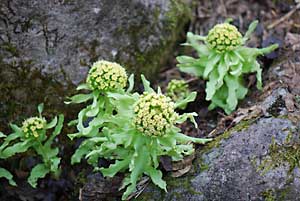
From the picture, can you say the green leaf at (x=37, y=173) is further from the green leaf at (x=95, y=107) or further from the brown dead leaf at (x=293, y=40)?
the brown dead leaf at (x=293, y=40)

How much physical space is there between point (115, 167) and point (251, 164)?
907 mm

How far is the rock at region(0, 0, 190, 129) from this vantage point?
13.0 feet

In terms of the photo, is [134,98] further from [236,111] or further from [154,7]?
[154,7]

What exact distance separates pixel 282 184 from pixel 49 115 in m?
1.89

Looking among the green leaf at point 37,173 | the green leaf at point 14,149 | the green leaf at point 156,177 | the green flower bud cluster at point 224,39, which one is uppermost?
the green flower bud cluster at point 224,39

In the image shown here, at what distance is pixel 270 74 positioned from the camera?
167 inches

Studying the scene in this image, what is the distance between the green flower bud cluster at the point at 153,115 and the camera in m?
3.15

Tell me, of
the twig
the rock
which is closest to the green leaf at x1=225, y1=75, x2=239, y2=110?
the rock

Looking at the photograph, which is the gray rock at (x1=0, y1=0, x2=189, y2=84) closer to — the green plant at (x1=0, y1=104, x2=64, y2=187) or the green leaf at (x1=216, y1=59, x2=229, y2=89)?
the green plant at (x1=0, y1=104, x2=64, y2=187)

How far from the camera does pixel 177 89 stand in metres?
4.31

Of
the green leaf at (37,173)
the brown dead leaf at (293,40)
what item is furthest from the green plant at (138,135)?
the brown dead leaf at (293,40)

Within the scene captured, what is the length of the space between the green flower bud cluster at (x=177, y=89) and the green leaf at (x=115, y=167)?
958mm

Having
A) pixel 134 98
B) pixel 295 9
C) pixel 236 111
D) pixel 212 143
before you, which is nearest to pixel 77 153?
pixel 134 98

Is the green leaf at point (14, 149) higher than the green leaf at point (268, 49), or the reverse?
the green leaf at point (268, 49)
